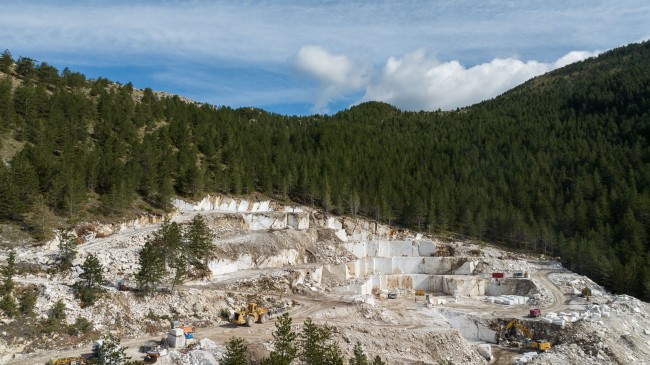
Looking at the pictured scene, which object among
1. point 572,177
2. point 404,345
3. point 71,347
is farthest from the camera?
point 572,177

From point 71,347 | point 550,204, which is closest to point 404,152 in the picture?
point 550,204

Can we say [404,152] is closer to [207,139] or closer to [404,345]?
[207,139]

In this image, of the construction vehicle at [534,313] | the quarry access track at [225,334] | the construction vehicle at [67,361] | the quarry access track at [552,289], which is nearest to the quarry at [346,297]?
the quarry access track at [225,334]

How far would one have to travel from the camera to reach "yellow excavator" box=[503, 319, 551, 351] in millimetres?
44469

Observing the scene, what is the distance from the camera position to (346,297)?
169ft

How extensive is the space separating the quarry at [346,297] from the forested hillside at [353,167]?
5406mm

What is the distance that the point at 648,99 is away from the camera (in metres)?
138

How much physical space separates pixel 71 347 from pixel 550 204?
293 ft

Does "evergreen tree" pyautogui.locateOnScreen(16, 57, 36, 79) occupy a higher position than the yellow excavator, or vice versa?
"evergreen tree" pyautogui.locateOnScreen(16, 57, 36, 79)

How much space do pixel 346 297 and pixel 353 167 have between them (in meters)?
52.7

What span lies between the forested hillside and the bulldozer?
24.4 metres

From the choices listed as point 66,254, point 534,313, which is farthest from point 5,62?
point 534,313

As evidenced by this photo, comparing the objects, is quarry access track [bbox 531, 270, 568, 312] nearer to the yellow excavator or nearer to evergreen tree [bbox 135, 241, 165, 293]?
the yellow excavator

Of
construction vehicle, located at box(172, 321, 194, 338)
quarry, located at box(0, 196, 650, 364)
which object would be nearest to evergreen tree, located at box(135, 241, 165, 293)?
quarry, located at box(0, 196, 650, 364)
